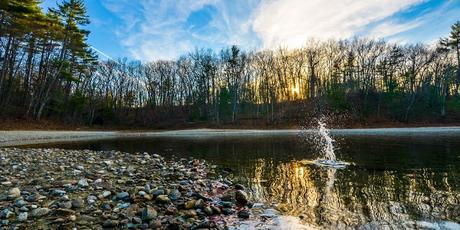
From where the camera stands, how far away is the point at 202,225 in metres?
4.77

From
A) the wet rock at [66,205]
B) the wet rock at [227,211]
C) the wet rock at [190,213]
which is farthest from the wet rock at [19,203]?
the wet rock at [227,211]

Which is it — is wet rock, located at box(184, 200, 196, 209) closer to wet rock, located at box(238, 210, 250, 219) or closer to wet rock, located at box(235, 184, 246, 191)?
wet rock, located at box(238, 210, 250, 219)

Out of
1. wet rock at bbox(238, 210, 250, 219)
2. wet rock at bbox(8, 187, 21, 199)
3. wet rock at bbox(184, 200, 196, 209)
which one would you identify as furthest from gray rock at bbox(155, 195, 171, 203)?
wet rock at bbox(8, 187, 21, 199)

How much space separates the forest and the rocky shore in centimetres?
3769

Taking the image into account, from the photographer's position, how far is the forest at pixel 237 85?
41.7 m

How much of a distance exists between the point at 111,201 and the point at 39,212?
1294 mm

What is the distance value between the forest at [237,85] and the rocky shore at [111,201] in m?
37.7

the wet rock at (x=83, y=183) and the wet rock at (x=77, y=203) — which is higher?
the wet rock at (x=83, y=183)

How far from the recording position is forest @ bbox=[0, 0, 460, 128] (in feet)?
137

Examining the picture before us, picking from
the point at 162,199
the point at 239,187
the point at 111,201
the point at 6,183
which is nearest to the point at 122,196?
the point at 111,201

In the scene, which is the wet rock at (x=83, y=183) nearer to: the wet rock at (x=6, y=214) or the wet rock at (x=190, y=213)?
the wet rock at (x=6, y=214)

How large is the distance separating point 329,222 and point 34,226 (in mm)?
5133

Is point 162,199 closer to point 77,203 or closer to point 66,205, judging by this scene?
point 77,203

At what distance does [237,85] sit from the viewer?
2395 inches
